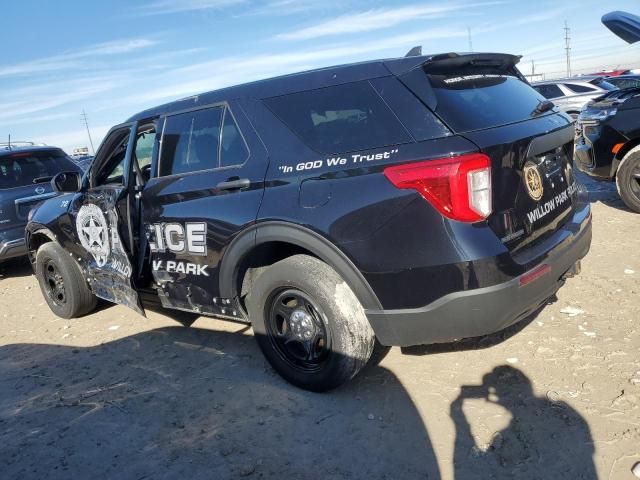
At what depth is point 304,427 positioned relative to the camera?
2.90 metres

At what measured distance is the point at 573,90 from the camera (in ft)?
48.1

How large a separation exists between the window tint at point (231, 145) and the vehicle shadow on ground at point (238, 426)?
1465 millimetres

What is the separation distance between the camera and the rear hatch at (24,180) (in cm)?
661

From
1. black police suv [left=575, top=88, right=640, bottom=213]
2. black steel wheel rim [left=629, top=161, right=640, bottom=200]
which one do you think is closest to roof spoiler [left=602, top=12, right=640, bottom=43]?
black police suv [left=575, top=88, right=640, bottom=213]

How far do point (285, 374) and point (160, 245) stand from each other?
4.46ft

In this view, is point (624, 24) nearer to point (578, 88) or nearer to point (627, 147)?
point (627, 147)

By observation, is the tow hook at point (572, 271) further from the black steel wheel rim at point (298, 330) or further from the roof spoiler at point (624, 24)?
the roof spoiler at point (624, 24)

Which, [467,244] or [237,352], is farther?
[237,352]

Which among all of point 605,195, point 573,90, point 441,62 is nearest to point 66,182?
point 441,62

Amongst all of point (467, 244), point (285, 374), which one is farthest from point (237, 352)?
point (467, 244)

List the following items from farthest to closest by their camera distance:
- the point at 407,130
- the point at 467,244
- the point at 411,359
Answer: the point at 411,359 → the point at 407,130 → the point at 467,244

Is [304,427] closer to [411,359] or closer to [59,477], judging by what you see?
[411,359]

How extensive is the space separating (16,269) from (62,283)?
11.8ft

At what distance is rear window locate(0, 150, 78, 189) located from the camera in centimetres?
691
